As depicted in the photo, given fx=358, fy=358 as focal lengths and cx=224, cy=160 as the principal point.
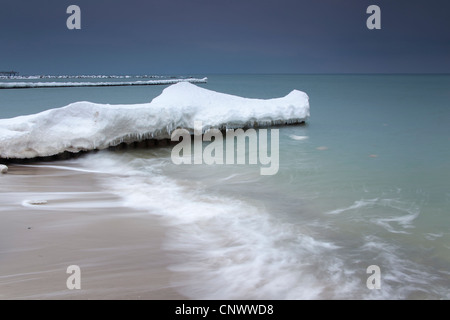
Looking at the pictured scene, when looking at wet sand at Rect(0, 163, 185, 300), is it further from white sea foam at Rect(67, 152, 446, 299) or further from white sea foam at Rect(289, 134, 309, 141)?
white sea foam at Rect(289, 134, 309, 141)

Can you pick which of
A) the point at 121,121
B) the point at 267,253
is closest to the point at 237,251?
the point at 267,253

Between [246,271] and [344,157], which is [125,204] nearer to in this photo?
[246,271]

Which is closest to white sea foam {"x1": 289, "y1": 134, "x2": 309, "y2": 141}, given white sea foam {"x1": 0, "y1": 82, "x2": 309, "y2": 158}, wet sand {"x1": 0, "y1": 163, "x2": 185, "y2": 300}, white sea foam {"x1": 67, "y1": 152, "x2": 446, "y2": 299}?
white sea foam {"x1": 0, "y1": 82, "x2": 309, "y2": 158}

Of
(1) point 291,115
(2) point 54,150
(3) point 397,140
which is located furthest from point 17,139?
(3) point 397,140

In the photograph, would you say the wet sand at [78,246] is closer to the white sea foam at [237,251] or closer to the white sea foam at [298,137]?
the white sea foam at [237,251]

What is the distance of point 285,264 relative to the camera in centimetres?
263

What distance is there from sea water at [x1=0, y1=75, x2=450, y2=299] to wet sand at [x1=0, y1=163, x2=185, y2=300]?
7.2 inches

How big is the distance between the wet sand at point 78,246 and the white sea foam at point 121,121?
1.16 meters

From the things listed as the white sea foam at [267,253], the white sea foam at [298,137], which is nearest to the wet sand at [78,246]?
the white sea foam at [267,253]

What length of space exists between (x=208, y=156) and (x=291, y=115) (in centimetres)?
349

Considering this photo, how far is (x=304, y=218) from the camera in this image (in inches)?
140

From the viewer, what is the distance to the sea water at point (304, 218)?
2.41 m

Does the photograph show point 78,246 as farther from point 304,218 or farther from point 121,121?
point 121,121

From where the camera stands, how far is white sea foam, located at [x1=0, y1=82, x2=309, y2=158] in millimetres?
5312
